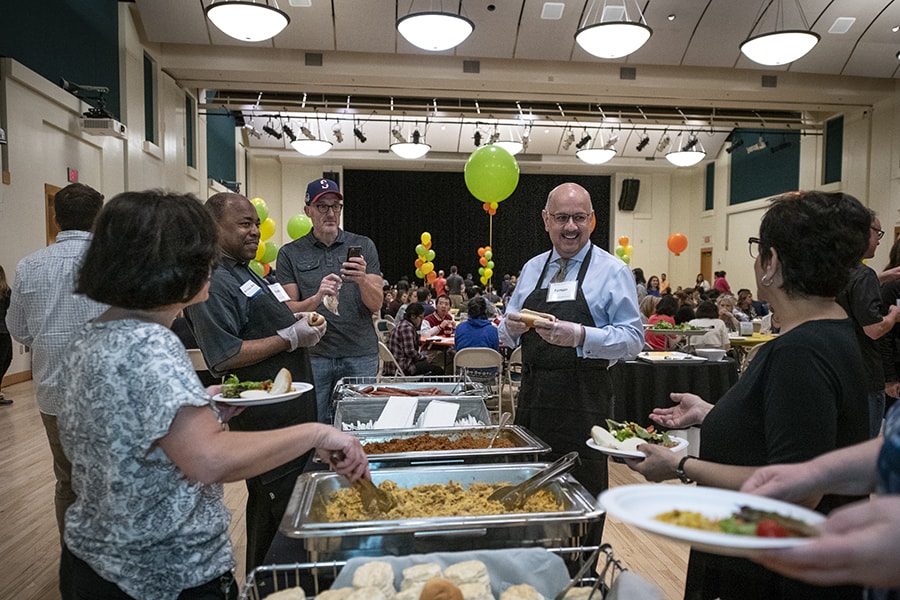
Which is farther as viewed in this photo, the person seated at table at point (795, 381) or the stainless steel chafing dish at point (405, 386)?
the stainless steel chafing dish at point (405, 386)

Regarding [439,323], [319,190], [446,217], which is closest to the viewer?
[319,190]

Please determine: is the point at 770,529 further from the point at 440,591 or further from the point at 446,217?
the point at 446,217

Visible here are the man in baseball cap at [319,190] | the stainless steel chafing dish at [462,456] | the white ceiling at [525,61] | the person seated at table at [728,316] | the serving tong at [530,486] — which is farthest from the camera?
the white ceiling at [525,61]

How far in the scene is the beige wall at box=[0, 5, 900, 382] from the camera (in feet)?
19.4

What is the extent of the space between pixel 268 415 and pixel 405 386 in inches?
31.9

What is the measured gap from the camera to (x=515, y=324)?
6.67 ft

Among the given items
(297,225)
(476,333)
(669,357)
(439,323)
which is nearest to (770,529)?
(669,357)

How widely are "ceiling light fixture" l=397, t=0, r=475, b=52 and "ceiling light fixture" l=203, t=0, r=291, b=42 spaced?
3.44ft

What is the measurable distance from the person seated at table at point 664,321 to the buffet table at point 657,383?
77 centimetres

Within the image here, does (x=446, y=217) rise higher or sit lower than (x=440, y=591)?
higher

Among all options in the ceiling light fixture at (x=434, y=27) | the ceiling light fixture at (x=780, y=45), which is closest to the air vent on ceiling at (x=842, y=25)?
the ceiling light fixture at (x=780, y=45)

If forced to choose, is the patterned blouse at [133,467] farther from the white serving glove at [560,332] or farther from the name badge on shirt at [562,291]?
the name badge on shirt at [562,291]

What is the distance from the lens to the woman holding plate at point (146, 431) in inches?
36.4

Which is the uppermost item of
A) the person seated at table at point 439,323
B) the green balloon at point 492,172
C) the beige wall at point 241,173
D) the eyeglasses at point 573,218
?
the beige wall at point 241,173
